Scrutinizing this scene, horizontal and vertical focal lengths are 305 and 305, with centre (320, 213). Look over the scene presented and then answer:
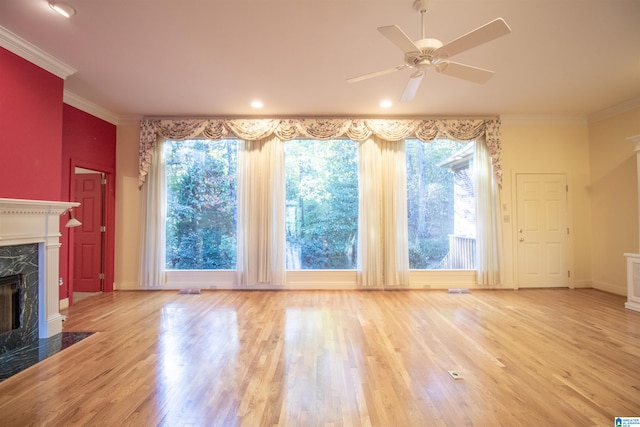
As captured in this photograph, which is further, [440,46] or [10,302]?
[10,302]

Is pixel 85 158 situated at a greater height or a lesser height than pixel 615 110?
lesser

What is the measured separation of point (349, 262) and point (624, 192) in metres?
4.43

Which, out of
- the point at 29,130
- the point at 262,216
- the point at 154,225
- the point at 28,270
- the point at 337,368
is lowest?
the point at 337,368

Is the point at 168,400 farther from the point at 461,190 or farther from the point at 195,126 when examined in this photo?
the point at 461,190

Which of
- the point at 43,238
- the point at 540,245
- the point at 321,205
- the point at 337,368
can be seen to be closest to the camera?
the point at 337,368

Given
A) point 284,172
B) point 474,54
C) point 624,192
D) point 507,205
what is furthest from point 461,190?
point 284,172

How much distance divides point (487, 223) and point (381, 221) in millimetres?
1801

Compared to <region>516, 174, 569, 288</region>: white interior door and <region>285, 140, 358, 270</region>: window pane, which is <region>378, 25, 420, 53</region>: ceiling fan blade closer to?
<region>285, 140, 358, 270</region>: window pane

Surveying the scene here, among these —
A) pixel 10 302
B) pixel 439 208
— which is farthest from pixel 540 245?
pixel 10 302

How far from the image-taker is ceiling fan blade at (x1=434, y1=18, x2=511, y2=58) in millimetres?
1947

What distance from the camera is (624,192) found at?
4.75 meters

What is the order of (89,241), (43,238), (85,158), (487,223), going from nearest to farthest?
(43,238) → (85,158) → (89,241) → (487,223)

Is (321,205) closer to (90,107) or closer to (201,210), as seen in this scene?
(201,210)

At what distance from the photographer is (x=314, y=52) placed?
319 cm
